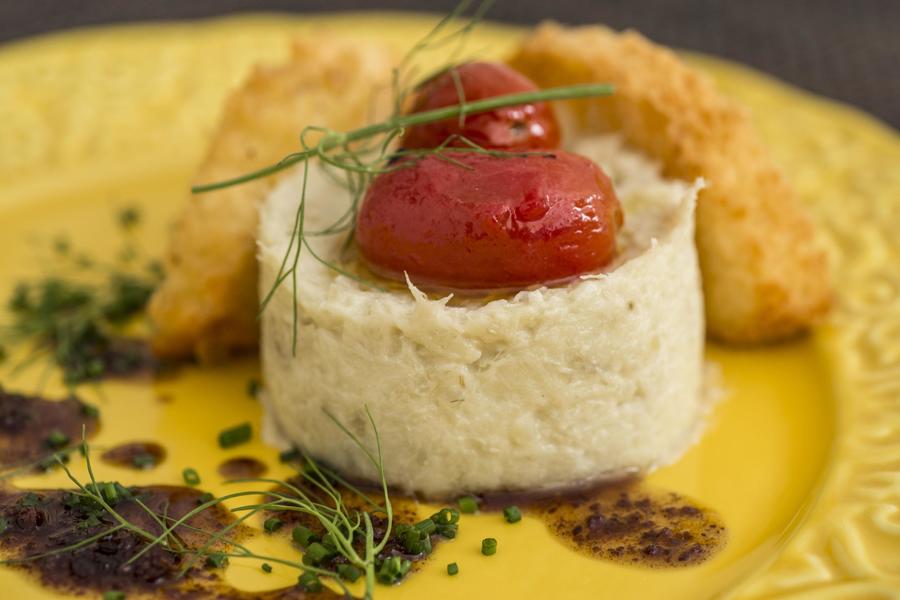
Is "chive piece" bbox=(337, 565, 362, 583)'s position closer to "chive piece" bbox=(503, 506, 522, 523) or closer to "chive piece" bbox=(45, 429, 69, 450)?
"chive piece" bbox=(503, 506, 522, 523)

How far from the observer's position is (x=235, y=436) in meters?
4.17

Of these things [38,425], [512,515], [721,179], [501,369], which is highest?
[721,179]

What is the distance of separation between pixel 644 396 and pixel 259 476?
1385 millimetres

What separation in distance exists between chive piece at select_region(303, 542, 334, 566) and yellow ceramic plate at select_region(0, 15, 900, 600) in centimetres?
12

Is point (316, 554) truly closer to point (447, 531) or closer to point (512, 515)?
point (447, 531)

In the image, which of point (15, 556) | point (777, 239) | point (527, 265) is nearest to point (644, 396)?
point (527, 265)

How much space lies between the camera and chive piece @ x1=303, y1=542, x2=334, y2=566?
331 centimetres

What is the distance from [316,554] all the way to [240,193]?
1.64 m

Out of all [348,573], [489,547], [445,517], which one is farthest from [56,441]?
[489,547]

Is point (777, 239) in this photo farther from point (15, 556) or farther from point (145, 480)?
point (15, 556)

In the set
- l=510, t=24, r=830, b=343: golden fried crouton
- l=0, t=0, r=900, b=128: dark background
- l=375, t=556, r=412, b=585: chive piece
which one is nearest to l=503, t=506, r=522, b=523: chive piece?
l=375, t=556, r=412, b=585: chive piece

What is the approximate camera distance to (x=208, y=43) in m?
6.84

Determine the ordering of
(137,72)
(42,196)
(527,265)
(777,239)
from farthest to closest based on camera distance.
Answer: (137,72) < (42,196) < (777,239) < (527,265)

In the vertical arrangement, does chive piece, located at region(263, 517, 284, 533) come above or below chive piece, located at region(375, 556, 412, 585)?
below
